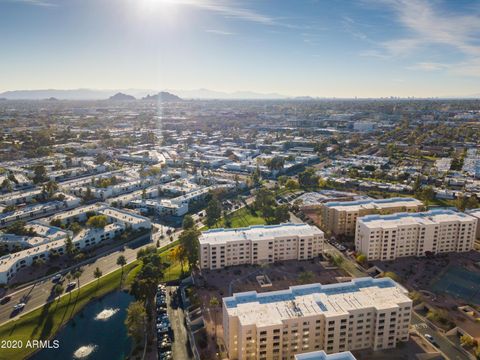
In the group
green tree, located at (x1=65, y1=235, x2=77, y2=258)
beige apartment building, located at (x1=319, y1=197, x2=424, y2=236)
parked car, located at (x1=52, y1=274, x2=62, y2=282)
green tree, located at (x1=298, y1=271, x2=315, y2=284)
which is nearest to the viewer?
green tree, located at (x1=298, y1=271, x2=315, y2=284)

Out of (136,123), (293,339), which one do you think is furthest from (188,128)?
(293,339)

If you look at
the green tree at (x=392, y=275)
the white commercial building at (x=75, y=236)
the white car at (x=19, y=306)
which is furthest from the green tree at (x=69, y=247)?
the green tree at (x=392, y=275)

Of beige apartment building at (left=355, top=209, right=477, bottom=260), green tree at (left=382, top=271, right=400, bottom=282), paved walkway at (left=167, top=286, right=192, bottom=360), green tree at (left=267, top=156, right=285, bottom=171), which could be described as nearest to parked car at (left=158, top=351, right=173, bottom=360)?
paved walkway at (left=167, top=286, right=192, bottom=360)

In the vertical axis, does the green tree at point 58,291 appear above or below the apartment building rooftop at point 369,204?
below

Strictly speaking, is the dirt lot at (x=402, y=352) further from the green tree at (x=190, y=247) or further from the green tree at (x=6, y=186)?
the green tree at (x=6, y=186)

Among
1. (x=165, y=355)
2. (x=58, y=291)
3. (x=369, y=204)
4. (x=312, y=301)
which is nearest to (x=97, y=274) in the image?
(x=58, y=291)

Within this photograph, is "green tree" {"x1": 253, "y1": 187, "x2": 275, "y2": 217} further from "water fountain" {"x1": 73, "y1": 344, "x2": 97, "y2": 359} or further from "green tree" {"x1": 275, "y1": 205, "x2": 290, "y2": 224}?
"water fountain" {"x1": 73, "y1": 344, "x2": 97, "y2": 359}

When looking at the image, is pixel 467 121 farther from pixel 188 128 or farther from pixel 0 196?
pixel 0 196
